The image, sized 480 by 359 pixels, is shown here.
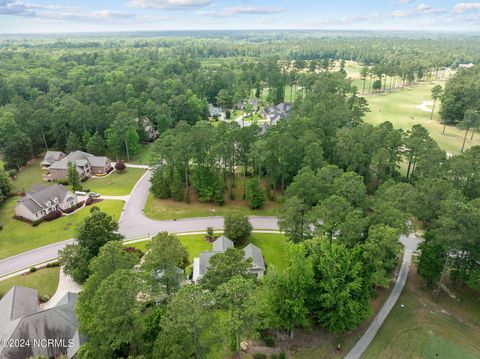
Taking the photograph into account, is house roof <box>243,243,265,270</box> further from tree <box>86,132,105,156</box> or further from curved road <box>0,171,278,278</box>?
tree <box>86,132,105,156</box>

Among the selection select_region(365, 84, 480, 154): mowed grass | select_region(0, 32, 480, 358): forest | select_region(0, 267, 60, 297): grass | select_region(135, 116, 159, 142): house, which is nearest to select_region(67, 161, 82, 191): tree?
select_region(0, 32, 480, 358): forest

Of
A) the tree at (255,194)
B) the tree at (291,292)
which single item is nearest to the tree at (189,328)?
the tree at (291,292)

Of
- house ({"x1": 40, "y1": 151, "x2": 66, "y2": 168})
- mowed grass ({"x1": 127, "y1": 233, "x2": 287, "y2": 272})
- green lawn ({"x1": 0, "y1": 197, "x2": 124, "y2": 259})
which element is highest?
house ({"x1": 40, "y1": 151, "x2": 66, "y2": 168})

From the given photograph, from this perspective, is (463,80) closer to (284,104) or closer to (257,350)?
(284,104)

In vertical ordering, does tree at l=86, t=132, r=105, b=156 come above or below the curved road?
above

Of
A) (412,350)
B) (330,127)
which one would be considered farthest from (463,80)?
(412,350)

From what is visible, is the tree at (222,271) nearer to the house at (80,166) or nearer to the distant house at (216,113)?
the house at (80,166)

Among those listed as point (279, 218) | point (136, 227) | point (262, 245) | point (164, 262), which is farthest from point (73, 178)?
point (279, 218)
